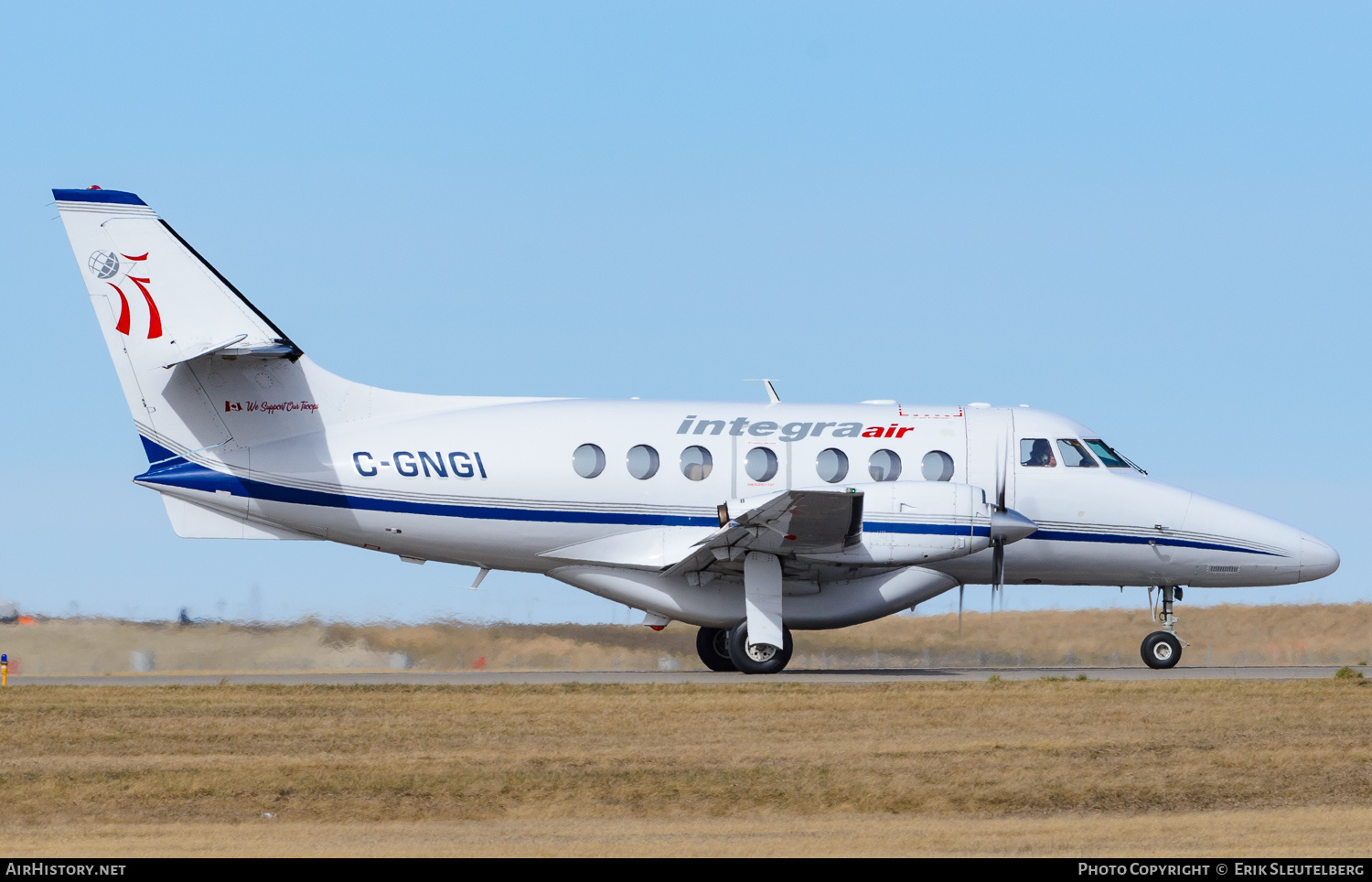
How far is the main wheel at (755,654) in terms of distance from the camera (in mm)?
20562

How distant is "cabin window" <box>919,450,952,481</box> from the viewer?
2148cm

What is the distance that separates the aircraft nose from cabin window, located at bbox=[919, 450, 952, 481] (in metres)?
5.75

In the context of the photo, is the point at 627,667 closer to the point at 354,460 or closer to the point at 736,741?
the point at 354,460

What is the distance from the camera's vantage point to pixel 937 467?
70.7 feet

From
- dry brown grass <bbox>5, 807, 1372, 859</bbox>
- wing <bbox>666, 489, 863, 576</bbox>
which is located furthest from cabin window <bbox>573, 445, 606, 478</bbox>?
dry brown grass <bbox>5, 807, 1372, 859</bbox>

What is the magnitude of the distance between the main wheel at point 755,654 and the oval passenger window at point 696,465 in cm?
224

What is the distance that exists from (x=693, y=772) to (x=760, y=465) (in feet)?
27.4

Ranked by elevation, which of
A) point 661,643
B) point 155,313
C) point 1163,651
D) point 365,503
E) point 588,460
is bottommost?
point 1163,651

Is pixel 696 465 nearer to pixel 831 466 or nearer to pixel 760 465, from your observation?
pixel 760 465

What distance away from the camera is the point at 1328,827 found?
1136 cm

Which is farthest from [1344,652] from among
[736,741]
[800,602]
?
A: [736,741]

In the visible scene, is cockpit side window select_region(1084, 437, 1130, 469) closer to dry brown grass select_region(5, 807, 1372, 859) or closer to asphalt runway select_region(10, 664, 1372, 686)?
asphalt runway select_region(10, 664, 1372, 686)

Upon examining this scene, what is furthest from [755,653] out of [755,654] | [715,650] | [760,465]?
[760,465]

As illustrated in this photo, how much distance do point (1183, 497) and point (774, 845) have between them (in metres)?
13.7
